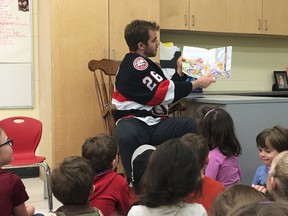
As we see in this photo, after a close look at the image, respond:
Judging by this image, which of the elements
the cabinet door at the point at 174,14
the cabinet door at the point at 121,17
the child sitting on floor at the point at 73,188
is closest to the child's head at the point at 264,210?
the child sitting on floor at the point at 73,188

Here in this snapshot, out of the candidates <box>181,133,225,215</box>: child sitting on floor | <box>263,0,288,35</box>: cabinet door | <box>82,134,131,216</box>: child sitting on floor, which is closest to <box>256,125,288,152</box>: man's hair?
<box>181,133,225,215</box>: child sitting on floor

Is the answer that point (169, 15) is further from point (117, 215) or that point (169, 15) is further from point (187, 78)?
point (117, 215)

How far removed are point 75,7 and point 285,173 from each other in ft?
9.14

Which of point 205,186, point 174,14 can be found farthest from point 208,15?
point 205,186

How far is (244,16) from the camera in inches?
184

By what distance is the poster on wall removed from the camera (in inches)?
152

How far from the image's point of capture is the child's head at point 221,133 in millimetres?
2439

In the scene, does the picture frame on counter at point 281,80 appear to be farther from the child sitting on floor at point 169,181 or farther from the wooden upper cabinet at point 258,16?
the child sitting on floor at point 169,181

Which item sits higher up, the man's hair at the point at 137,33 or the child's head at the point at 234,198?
the man's hair at the point at 137,33

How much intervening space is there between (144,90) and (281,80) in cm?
281

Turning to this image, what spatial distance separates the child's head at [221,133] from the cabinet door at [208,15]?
2.09 m

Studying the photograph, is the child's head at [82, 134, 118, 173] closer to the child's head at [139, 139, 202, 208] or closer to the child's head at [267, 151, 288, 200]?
the child's head at [139, 139, 202, 208]

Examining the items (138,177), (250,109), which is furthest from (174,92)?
(138,177)

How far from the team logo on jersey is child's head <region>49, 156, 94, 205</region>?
1.52m
